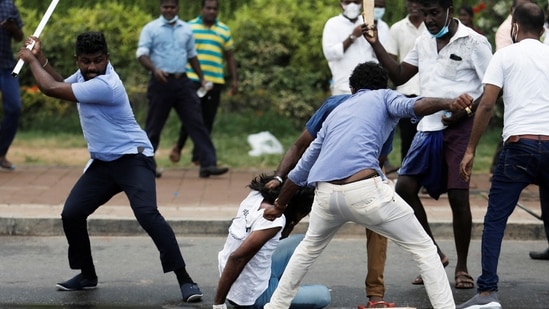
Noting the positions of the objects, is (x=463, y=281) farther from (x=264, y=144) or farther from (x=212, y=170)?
(x=264, y=144)

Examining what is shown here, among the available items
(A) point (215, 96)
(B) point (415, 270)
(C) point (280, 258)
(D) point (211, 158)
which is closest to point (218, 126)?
(A) point (215, 96)

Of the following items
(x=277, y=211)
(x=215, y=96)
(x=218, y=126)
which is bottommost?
(x=218, y=126)

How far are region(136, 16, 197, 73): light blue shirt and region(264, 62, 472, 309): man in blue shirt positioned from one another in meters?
5.15

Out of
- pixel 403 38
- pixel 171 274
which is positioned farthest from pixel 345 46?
pixel 171 274

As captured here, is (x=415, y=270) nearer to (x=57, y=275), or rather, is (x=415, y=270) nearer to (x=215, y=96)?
(x=57, y=275)

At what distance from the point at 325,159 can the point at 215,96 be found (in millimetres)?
6087

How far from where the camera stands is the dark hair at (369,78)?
6266mm

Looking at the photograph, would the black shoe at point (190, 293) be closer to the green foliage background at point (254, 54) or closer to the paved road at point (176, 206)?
the paved road at point (176, 206)

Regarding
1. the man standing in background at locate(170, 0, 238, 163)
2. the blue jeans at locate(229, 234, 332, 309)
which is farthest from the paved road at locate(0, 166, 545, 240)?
the blue jeans at locate(229, 234, 332, 309)

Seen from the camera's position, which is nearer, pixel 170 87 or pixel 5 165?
pixel 170 87

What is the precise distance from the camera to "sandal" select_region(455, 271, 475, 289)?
7.44 metres

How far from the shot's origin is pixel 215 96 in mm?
12047

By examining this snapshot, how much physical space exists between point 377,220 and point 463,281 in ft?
5.56

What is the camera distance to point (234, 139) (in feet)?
44.1
